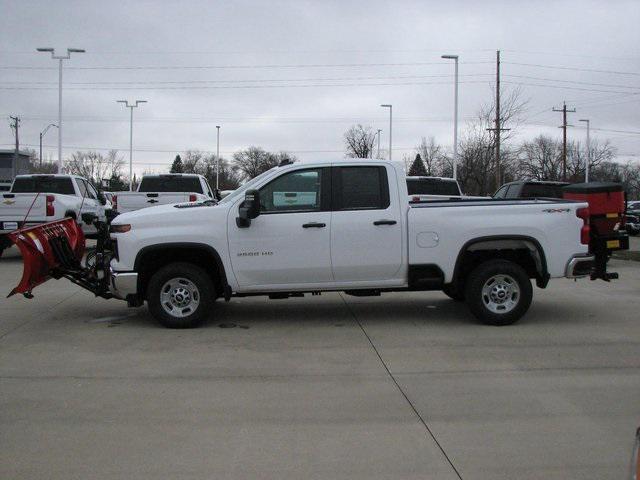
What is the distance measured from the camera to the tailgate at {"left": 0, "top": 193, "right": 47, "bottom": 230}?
1502cm

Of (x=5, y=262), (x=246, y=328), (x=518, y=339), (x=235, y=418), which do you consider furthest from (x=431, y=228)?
(x=5, y=262)

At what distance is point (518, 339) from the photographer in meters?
7.21

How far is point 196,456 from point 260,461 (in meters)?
0.43

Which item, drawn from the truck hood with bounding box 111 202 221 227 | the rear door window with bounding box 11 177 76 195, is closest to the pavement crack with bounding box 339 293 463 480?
the truck hood with bounding box 111 202 221 227

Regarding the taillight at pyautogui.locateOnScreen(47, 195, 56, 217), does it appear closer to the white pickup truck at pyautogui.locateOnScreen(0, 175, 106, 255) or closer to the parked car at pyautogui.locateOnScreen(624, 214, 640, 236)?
the white pickup truck at pyautogui.locateOnScreen(0, 175, 106, 255)

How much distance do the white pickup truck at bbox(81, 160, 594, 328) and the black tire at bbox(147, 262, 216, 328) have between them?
12mm

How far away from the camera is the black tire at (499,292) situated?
7742 millimetres

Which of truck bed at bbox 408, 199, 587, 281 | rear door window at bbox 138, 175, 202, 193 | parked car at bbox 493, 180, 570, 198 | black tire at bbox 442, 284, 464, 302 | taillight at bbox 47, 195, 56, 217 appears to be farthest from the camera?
rear door window at bbox 138, 175, 202, 193

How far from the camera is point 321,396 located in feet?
17.4

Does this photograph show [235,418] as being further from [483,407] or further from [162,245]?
[162,245]

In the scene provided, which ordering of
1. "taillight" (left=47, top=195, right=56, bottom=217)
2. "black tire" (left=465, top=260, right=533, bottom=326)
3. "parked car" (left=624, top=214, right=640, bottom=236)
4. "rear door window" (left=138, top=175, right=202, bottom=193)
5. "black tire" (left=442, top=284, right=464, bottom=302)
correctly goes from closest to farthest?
"black tire" (left=465, top=260, right=533, bottom=326)
"black tire" (left=442, top=284, right=464, bottom=302)
"taillight" (left=47, top=195, right=56, bottom=217)
"rear door window" (left=138, top=175, right=202, bottom=193)
"parked car" (left=624, top=214, right=640, bottom=236)

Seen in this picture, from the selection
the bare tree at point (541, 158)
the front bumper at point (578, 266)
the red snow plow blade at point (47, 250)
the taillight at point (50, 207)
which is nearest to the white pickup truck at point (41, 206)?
the taillight at point (50, 207)

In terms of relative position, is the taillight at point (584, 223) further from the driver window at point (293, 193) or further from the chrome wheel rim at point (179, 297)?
the chrome wheel rim at point (179, 297)

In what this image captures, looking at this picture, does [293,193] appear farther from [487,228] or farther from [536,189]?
[536,189]
